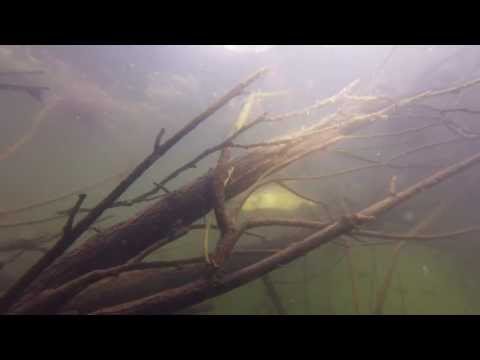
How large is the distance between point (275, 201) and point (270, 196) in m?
0.19

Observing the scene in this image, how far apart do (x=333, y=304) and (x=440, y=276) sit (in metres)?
1.34

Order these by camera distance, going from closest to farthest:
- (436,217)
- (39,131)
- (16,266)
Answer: (436,217)
(16,266)
(39,131)

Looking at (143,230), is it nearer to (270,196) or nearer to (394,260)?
(394,260)

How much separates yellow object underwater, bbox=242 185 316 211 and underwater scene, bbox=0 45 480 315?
3cm

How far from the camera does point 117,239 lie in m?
2.72

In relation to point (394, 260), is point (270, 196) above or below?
above

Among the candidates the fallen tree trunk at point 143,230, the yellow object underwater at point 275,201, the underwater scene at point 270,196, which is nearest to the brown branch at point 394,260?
the underwater scene at point 270,196

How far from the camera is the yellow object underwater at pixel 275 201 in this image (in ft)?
15.2

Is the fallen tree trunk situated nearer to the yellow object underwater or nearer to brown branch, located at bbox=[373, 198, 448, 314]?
brown branch, located at bbox=[373, 198, 448, 314]

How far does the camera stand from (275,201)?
4863 mm

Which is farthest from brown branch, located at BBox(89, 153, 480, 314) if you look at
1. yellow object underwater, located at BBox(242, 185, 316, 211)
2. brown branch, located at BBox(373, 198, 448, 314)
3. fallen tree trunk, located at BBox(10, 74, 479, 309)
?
yellow object underwater, located at BBox(242, 185, 316, 211)

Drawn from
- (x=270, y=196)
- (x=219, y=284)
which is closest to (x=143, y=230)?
(x=219, y=284)
